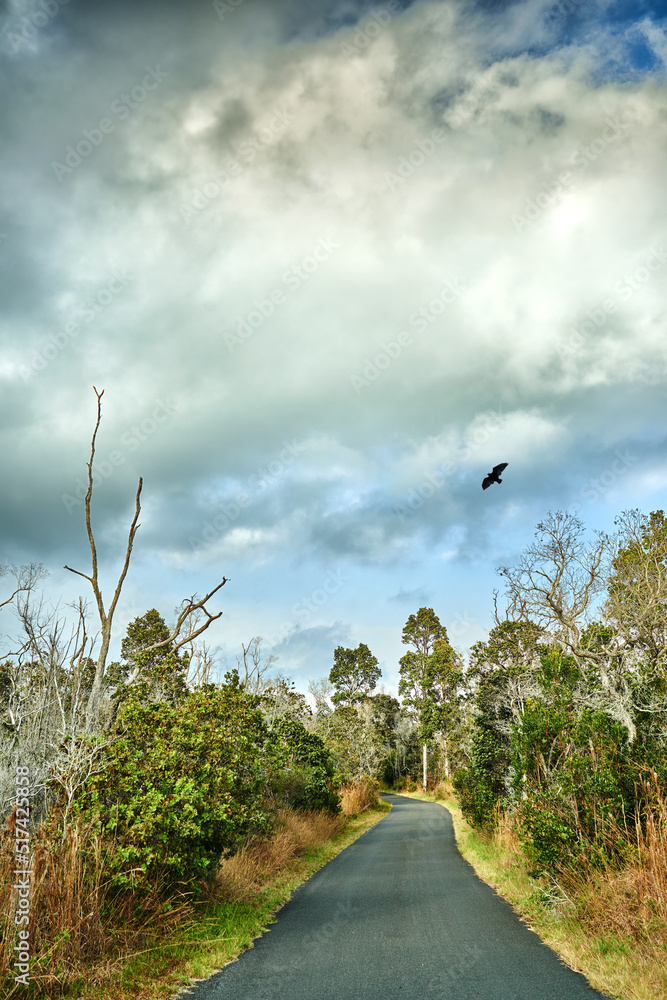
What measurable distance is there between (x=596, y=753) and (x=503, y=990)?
11.3ft

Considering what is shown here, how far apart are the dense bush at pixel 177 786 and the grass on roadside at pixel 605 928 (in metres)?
4.10

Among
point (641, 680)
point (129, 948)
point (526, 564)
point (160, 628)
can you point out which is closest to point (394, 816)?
point (526, 564)

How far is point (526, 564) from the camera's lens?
20.4 m

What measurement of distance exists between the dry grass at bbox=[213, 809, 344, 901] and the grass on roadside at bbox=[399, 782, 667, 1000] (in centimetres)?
439

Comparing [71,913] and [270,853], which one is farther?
[270,853]

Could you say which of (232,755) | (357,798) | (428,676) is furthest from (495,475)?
(428,676)

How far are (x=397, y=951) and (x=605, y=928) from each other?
2.37 m

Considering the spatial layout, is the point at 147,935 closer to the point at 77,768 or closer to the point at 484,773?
the point at 77,768

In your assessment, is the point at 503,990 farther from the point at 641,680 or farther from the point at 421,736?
the point at 421,736

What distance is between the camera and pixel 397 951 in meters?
7.20

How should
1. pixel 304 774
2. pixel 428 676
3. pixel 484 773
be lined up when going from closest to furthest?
1. pixel 484 773
2. pixel 304 774
3. pixel 428 676

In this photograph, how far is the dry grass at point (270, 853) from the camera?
9.80m

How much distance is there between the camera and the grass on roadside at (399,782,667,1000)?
550 centimetres

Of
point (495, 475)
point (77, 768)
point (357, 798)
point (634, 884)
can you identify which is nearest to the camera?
point (634, 884)
